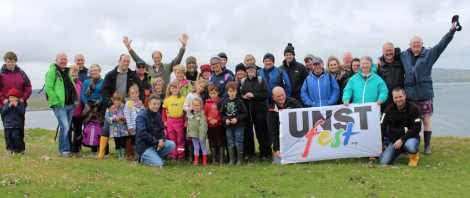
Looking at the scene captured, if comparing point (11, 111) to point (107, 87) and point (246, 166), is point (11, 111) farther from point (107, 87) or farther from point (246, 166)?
point (246, 166)

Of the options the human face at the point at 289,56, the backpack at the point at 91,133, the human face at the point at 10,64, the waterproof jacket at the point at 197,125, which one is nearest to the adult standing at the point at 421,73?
the human face at the point at 289,56

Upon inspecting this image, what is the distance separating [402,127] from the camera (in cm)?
1027

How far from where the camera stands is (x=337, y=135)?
1091cm

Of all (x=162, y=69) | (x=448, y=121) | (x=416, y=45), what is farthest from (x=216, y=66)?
(x=448, y=121)

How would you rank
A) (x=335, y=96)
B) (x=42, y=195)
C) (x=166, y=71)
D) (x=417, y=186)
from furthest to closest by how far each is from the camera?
(x=166, y=71), (x=335, y=96), (x=417, y=186), (x=42, y=195)

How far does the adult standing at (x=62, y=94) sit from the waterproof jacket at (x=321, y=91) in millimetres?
7615

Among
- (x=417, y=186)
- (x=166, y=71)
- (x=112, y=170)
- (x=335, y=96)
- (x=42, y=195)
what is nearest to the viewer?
(x=42, y=195)

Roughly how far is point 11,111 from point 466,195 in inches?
505

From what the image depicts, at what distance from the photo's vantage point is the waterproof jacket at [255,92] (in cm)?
1115

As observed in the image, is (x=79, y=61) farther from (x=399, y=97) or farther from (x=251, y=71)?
(x=399, y=97)

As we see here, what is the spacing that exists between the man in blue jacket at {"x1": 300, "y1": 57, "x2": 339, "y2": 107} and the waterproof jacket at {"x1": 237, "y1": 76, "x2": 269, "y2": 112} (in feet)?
4.37

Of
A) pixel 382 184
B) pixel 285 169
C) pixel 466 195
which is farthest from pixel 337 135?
pixel 466 195

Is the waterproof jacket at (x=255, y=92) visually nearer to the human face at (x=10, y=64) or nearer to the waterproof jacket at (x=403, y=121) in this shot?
the waterproof jacket at (x=403, y=121)

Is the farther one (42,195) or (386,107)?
(386,107)
